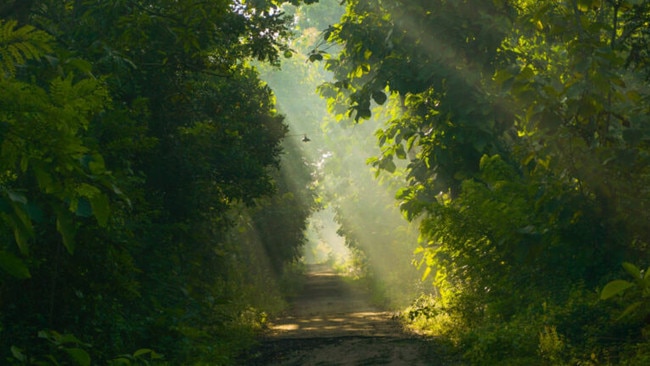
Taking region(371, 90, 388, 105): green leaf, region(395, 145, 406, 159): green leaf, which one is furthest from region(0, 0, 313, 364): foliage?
region(395, 145, 406, 159): green leaf

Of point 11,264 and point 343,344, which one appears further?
point 343,344

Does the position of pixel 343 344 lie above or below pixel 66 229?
above

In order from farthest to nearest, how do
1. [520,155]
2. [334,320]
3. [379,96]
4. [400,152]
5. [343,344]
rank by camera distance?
[334,320]
[400,152]
[379,96]
[343,344]
[520,155]

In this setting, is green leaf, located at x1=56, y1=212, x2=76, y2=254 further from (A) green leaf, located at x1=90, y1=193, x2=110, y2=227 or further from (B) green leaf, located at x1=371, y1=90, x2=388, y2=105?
(B) green leaf, located at x1=371, y1=90, x2=388, y2=105

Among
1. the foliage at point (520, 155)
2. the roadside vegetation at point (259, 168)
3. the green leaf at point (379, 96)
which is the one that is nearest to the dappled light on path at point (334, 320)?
the roadside vegetation at point (259, 168)

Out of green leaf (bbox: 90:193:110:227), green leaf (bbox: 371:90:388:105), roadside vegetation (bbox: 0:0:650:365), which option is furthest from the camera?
green leaf (bbox: 371:90:388:105)

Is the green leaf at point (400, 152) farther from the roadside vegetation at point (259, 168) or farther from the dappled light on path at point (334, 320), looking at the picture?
the dappled light on path at point (334, 320)

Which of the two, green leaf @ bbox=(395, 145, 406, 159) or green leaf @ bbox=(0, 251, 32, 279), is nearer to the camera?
green leaf @ bbox=(0, 251, 32, 279)

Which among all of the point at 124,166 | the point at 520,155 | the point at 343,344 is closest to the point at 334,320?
the point at 343,344

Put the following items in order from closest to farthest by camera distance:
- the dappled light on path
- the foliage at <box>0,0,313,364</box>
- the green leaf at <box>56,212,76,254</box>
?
the green leaf at <box>56,212,76,254</box>
the foliage at <box>0,0,313,364</box>
the dappled light on path

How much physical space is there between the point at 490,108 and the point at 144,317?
7.83 m

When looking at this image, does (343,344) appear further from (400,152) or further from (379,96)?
(379,96)

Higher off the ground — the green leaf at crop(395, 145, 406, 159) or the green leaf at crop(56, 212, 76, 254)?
the green leaf at crop(395, 145, 406, 159)

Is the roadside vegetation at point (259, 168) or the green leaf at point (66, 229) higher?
the roadside vegetation at point (259, 168)
